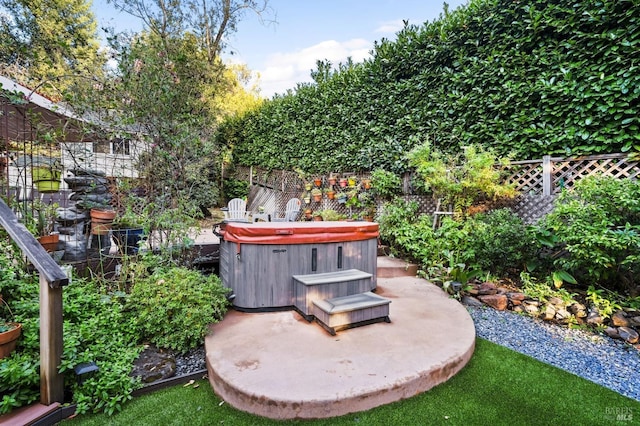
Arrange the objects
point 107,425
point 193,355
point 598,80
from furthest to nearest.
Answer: point 598,80
point 193,355
point 107,425

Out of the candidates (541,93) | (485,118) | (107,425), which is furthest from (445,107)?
(107,425)

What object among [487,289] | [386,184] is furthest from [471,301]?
[386,184]

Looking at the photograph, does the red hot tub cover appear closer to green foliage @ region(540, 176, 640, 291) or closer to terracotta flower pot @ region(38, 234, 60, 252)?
terracotta flower pot @ region(38, 234, 60, 252)

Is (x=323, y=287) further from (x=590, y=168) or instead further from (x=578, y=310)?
(x=590, y=168)

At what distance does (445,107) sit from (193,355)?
4.91m

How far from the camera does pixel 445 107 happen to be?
16.6 feet

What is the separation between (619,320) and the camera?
9.52 feet

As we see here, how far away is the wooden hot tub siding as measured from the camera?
3.08 m

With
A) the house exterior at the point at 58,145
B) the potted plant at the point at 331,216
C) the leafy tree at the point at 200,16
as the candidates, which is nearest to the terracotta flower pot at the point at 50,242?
the house exterior at the point at 58,145

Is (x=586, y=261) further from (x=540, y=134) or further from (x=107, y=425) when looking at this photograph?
(x=107, y=425)

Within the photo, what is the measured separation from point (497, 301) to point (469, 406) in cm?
189

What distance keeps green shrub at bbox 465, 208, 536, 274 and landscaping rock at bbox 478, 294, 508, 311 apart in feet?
1.56

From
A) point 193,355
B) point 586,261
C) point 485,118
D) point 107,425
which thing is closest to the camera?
point 107,425

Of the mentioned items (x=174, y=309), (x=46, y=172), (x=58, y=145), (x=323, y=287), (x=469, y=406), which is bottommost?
(x=469, y=406)
